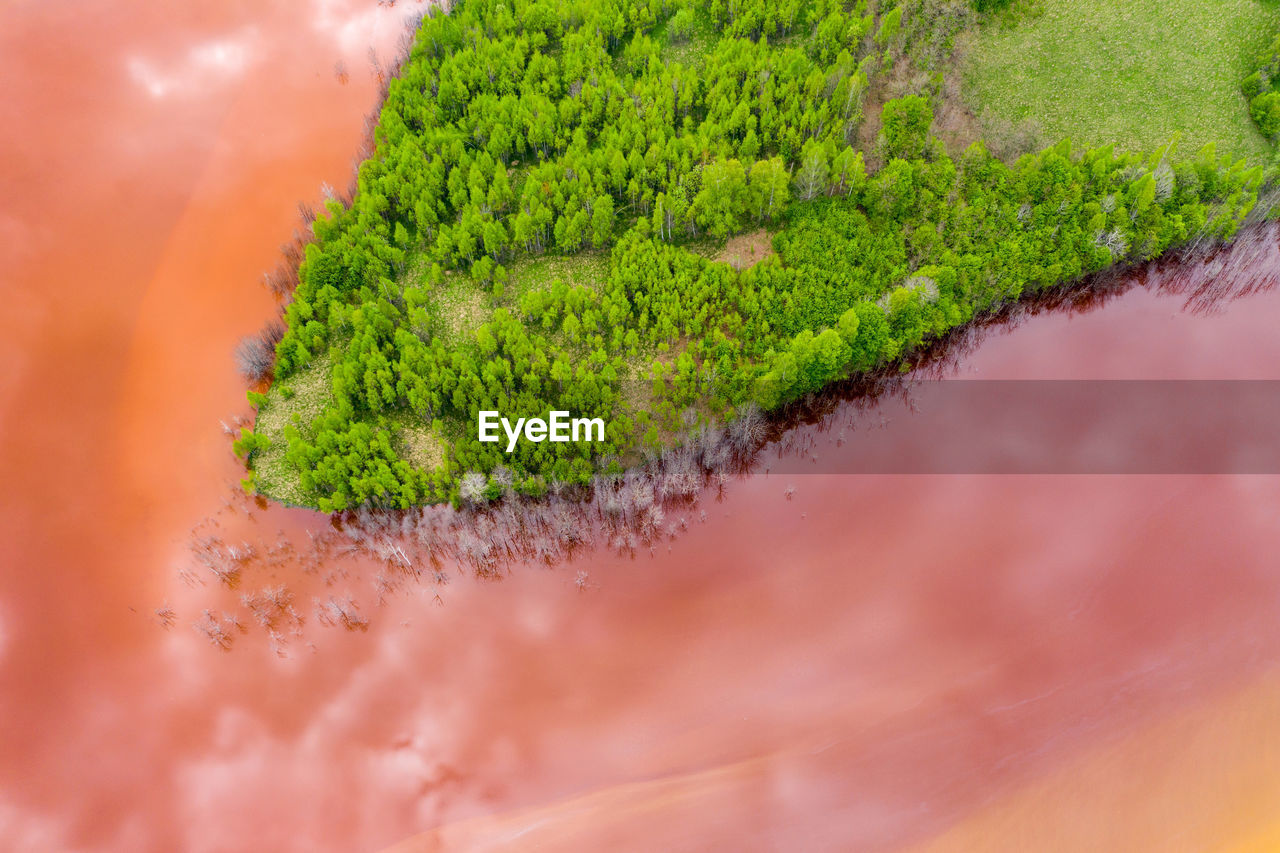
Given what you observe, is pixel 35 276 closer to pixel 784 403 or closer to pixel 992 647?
pixel 784 403

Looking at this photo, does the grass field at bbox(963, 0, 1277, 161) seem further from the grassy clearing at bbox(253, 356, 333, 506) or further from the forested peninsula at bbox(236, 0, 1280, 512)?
the grassy clearing at bbox(253, 356, 333, 506)

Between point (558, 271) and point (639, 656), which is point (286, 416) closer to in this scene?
point (558, 271)

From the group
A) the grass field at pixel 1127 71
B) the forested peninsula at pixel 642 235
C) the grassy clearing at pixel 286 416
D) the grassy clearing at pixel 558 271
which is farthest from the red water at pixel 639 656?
the grass field at pixel 1127 71

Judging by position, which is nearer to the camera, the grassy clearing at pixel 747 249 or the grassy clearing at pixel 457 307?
the grassy clearing at pixel 457 307

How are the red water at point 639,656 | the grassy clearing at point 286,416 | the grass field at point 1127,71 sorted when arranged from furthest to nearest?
Answer: 1. the grass field at point 1127,71
2. the grassy clearing at point 286,416
3. the red water at point 639,656

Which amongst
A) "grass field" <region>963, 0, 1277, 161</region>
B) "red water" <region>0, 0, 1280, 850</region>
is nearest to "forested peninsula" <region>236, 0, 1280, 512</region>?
"grass field" <region>963, 0, 1277, 161</region>

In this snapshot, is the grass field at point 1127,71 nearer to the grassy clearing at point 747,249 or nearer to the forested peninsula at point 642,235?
the forested peninsula at point 642,235
